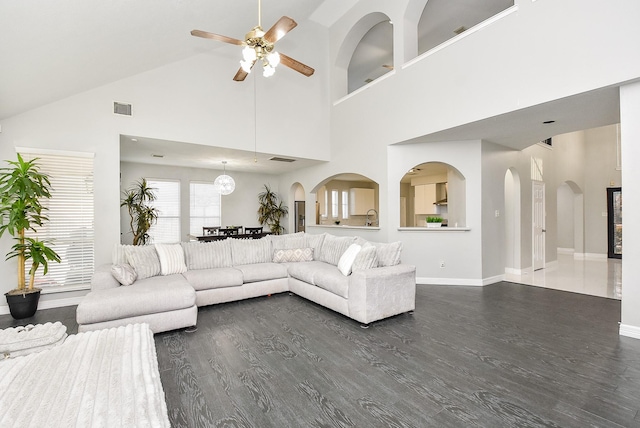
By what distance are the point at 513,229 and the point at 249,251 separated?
564 cm

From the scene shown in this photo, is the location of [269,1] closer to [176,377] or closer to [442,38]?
[442,38]

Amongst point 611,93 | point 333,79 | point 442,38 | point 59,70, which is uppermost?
point 442,38

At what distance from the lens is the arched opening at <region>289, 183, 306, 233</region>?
937cm

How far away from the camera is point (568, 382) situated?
234cm

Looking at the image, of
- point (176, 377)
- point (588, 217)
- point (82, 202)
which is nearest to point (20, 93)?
point (82, 202)

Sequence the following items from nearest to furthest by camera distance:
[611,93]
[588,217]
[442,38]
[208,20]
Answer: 1. [611,93]
2. [208,20]
3. [442,38]
4. [588,217]

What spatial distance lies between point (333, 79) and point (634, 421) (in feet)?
23.9

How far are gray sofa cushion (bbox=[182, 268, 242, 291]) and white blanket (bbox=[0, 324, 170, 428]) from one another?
234 centimetres

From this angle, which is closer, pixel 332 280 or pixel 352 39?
pixel 332 280

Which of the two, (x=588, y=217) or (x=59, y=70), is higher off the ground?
(x=59, y=70)

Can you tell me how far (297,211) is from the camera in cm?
1028

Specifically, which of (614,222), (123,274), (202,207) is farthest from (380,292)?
(614,222)

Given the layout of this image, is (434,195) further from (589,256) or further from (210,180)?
(210,180)

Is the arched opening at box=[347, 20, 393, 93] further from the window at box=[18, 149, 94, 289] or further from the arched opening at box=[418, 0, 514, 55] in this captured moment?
the window at box=[18, 149, 94, 289]
